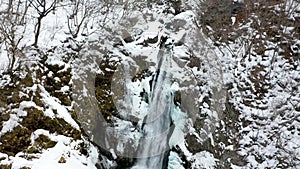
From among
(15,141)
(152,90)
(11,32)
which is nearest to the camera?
(15,141)

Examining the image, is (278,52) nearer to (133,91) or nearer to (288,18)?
(288,18)

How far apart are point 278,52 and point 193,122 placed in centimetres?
361

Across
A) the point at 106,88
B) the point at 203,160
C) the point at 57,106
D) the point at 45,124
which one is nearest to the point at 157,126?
the point at 203,160

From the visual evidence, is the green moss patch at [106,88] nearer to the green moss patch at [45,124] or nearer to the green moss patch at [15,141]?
the green moss patch at [45,124]

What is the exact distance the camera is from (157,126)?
7812 millimetres

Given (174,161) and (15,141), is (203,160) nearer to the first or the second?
(174,161)

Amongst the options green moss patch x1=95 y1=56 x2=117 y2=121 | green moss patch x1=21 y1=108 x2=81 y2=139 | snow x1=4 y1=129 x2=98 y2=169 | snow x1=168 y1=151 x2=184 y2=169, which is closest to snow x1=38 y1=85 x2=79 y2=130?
green moss patch x1=21 y1=108 x2=81 y2=139

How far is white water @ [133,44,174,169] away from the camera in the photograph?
7598mm

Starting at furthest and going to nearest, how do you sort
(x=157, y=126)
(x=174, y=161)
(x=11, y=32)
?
(x=157, y=126) → (x=174, y=161) → (x=11, y=32)

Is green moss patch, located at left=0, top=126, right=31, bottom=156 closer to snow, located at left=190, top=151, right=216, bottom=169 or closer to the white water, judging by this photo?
the white water

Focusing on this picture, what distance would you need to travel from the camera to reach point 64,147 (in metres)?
6.16

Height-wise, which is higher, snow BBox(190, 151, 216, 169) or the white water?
the white water

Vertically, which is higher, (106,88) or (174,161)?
(106,88)

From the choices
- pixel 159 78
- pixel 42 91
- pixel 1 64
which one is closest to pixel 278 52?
pixel 159 78
